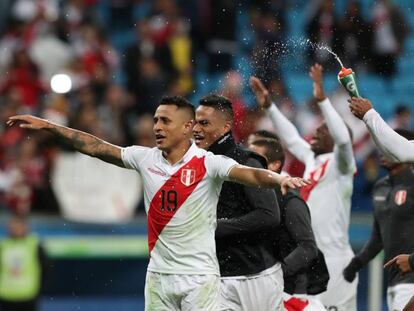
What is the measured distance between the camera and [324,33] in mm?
16812

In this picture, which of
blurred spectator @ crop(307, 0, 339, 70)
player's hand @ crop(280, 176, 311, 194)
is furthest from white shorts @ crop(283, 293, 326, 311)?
blurred spectator @ crop(307, 0, 339, 70)

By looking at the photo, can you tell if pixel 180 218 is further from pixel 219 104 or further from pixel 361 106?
pixel 361 106

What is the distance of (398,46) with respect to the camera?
1762 cm

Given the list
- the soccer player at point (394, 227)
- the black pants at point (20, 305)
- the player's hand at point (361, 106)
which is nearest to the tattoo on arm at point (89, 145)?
the player's hand at point (361, 106)

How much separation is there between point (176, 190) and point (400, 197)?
272 cm

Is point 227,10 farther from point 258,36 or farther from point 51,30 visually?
point 51,30

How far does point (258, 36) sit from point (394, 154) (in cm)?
949

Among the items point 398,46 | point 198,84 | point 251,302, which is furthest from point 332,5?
point 251,302

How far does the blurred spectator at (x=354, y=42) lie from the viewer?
54.4ft

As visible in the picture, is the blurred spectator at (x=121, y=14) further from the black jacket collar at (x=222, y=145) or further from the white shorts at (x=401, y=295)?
the black jacket collar at (x=222, y=145)

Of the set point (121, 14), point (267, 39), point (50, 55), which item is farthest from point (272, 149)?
point (121, 14)

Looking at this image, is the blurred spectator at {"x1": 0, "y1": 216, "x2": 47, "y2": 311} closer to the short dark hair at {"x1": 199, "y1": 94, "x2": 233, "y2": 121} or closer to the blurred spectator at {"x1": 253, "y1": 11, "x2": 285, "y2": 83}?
the blurred spectator at {"x1": 253, "y1": 11, "x2": 285, "y2": 83}

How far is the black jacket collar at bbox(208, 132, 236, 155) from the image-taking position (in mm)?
8672

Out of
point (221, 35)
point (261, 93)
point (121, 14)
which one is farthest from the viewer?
point (121, 14)
